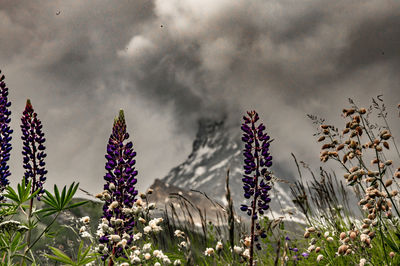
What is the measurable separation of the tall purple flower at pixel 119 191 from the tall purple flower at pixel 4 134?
71.0 inches

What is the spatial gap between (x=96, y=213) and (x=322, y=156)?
6542mm

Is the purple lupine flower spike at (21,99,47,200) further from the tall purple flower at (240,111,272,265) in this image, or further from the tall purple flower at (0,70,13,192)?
the tall purple flower at (240,111,272,265)

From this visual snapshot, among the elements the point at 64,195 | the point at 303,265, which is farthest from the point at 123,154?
the point at 303,265

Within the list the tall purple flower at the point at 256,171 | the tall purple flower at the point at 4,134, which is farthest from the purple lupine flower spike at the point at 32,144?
the tall purple flower at the point at 256,171

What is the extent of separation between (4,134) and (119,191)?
91.2 inches

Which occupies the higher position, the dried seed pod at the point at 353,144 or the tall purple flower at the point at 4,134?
the tall purple flower at the point at 4,134

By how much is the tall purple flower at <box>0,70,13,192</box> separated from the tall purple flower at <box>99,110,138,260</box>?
1.80 metres

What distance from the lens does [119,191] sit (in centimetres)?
298

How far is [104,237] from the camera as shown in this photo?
281 centimetres

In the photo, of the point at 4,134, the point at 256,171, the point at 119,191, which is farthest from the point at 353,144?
the point at 4,134

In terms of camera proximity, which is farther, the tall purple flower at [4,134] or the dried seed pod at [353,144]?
the tall purple flower at [4,134]

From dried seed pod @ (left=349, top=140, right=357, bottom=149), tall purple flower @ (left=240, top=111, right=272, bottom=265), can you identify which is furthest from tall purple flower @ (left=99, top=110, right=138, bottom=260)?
dried seed pod @ (left=349, top=140, right=357, bottom=149)

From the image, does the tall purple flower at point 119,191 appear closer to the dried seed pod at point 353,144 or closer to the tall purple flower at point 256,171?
the tall purple flower at point 256,171

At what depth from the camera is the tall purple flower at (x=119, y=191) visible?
2842mm
